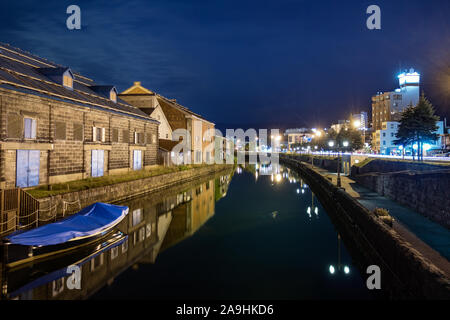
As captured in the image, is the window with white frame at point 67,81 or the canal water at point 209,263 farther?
the window with white frame at point 67,81

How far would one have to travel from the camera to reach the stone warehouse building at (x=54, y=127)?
69.5ft

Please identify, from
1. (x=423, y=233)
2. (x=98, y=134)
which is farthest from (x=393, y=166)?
(x=98, y=134)

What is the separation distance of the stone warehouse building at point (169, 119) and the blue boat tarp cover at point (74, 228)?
109 ft

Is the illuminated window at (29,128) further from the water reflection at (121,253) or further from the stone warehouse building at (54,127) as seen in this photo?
the water reflection at (121,253)

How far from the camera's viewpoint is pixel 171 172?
42469mm

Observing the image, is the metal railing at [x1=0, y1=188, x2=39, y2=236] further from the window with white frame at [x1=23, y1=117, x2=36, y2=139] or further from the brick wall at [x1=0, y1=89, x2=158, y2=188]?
the window with white frame at [x1=23, y1=117, x2=36, y2=139]

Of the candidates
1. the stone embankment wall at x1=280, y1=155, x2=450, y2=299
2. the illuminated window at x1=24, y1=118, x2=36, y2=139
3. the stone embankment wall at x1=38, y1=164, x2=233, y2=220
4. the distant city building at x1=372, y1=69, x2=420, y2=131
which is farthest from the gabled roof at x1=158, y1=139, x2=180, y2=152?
the distant city building at x1=372, y1=69, x2=420, y2=131

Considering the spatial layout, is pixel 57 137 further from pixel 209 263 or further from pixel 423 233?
pixel 423 233

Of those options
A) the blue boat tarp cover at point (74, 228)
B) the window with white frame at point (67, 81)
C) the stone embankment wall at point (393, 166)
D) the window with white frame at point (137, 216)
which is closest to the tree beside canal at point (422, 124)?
the stone embankment wall at point (393, 166)

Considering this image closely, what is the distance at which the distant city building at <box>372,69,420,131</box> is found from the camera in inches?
5320

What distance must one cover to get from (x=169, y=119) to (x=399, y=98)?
119m

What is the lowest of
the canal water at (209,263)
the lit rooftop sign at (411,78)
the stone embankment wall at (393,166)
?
the canal water at (209,263)
